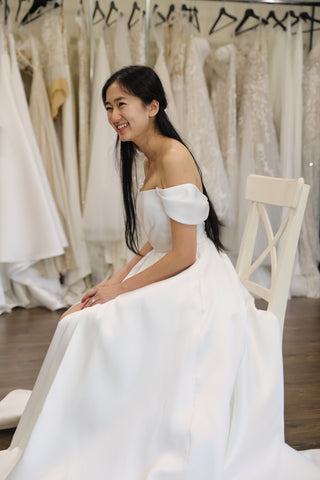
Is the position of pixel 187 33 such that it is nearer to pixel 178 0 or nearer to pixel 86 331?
pixel 178 0

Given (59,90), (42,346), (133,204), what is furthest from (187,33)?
(42,346)

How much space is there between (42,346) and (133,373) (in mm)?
1416

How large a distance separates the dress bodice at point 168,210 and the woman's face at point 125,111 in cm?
20

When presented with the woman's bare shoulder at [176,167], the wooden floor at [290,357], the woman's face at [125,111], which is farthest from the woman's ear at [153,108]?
the wooden floor at [290,357]

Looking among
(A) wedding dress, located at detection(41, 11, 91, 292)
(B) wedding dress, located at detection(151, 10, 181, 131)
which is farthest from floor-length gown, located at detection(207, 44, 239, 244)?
(A) wedding dress, located at detection(41, 11, 91, 292)

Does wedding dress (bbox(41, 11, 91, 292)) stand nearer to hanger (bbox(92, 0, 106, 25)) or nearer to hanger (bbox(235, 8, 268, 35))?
hanger (bbox(92, 0, 106, 25))

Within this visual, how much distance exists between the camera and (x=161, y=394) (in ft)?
3.98

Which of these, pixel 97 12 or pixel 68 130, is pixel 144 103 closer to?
pixel 68 130

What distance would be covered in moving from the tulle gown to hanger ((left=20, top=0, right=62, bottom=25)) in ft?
7.53

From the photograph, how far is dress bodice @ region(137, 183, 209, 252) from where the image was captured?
1.37m

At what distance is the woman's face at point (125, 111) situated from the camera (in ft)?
4.70

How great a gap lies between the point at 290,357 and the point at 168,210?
1.41 m

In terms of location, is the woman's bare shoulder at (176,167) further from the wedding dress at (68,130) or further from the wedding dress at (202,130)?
the wedding dress at (68,130)

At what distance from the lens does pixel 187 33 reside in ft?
10.5
